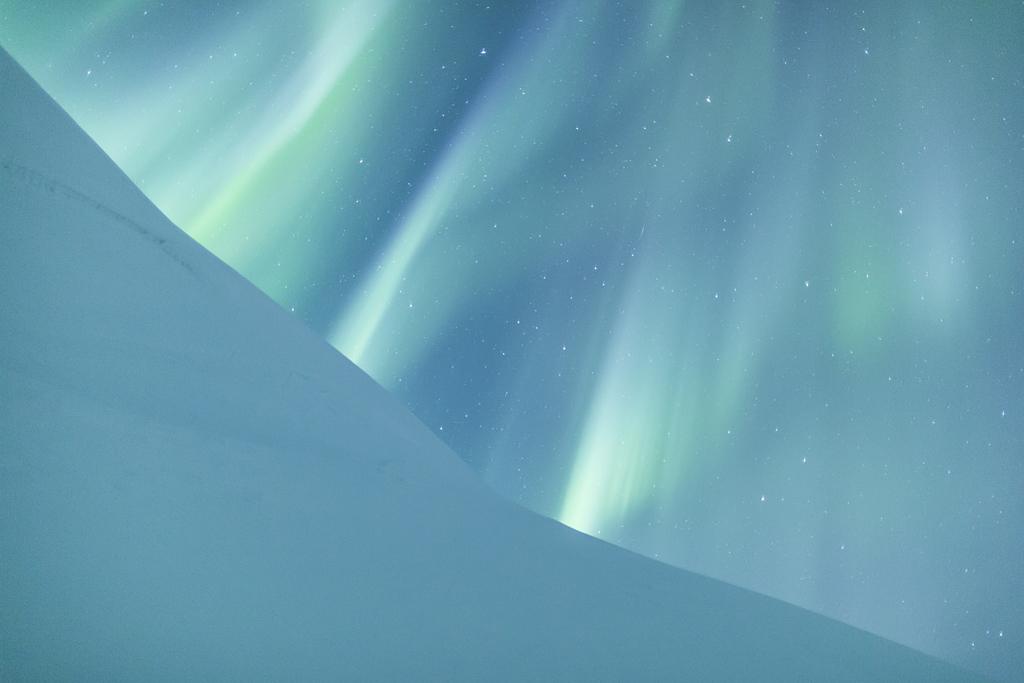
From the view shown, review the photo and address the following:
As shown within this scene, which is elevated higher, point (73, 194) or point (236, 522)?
point (73, 194)

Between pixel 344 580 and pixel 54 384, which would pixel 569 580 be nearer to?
pixel 344 580

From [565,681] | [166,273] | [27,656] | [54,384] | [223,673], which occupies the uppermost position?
[166,273]

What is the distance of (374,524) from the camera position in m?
2.94

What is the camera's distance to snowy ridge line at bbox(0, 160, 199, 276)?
10.7 ft

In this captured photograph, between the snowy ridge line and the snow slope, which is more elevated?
the snowy ridge line

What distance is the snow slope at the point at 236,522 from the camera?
79.0 inches

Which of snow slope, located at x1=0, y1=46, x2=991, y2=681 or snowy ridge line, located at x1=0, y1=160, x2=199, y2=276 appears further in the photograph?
snowy ridge line, located at x1=0, y1=160, x2=199, y2=276

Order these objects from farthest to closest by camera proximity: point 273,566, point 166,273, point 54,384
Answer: point 166,273, point 54,384, point 273,566

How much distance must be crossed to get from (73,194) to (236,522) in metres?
1.76

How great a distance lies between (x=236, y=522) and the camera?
2568 mm

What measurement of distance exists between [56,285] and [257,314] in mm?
1024

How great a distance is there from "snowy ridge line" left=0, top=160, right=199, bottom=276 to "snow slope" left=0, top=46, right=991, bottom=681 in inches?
0.5

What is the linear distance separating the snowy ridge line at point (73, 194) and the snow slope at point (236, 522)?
1cm

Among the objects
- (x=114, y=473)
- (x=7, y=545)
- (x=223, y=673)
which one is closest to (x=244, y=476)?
(x=114, y=473)
